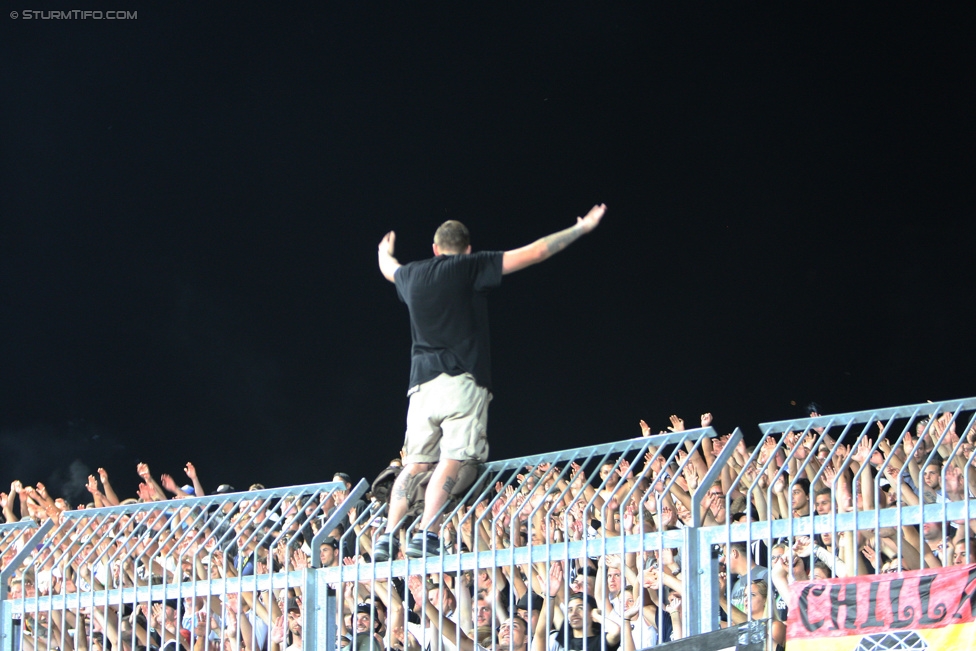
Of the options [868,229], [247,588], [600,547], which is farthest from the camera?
[868,229]

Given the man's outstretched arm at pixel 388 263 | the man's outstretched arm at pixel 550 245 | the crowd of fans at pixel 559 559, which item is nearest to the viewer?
the crowd of fans at pixel 559 559

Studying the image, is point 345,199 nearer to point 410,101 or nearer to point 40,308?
point 410,101

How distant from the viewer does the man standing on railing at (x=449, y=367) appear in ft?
24.5

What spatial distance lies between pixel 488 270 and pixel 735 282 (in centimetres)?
788

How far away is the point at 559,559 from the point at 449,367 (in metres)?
1.39

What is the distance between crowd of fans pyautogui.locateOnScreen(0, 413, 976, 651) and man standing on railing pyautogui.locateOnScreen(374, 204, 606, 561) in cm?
26

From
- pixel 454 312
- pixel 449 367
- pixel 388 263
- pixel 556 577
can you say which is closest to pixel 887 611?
pixel 449 367

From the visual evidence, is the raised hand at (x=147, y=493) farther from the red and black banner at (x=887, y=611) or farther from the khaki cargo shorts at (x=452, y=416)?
the red and black banner at (x=887, y=611)

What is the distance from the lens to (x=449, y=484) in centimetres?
740

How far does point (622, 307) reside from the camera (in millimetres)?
15625

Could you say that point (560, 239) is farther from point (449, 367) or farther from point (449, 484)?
point (449, 484)

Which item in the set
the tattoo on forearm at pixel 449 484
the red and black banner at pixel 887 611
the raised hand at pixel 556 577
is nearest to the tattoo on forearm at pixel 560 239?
the tattoo on forearm at pixel 449 484

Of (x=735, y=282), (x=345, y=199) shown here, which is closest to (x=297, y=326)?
(x=345, y=199)

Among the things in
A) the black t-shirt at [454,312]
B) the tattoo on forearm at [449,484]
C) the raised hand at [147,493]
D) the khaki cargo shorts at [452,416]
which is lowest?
the raised hand at [147,493]
